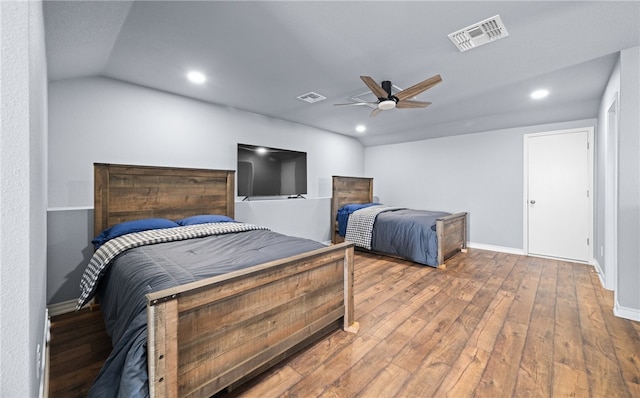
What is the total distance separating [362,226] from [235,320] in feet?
11.1

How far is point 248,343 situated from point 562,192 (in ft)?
17.0

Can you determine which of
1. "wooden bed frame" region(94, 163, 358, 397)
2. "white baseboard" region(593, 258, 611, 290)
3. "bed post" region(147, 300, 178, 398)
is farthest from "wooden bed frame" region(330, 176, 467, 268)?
"bed post" region(147, 300, 178, 398)

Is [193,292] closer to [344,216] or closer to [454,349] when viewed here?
[454,349]

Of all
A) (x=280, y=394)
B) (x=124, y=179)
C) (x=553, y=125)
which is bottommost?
(x=280, y=394)

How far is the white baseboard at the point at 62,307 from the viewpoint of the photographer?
8.20 ft

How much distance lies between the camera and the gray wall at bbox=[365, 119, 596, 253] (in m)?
4.68

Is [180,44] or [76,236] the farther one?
[76,236]

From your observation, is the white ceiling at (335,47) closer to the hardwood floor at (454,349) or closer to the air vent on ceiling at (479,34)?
the air vent on ceiling at (479,34)

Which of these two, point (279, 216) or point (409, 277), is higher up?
point (279, 216)

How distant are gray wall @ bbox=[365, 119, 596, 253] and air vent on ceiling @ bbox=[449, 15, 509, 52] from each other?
10.4 ft

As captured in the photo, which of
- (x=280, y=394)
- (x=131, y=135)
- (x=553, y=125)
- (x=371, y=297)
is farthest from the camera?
(x=553, y=125)

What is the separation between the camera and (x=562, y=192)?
4.27m

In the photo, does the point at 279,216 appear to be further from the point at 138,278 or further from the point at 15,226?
the point at 15,226

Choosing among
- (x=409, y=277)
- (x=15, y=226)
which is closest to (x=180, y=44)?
(x=15, y=226)
